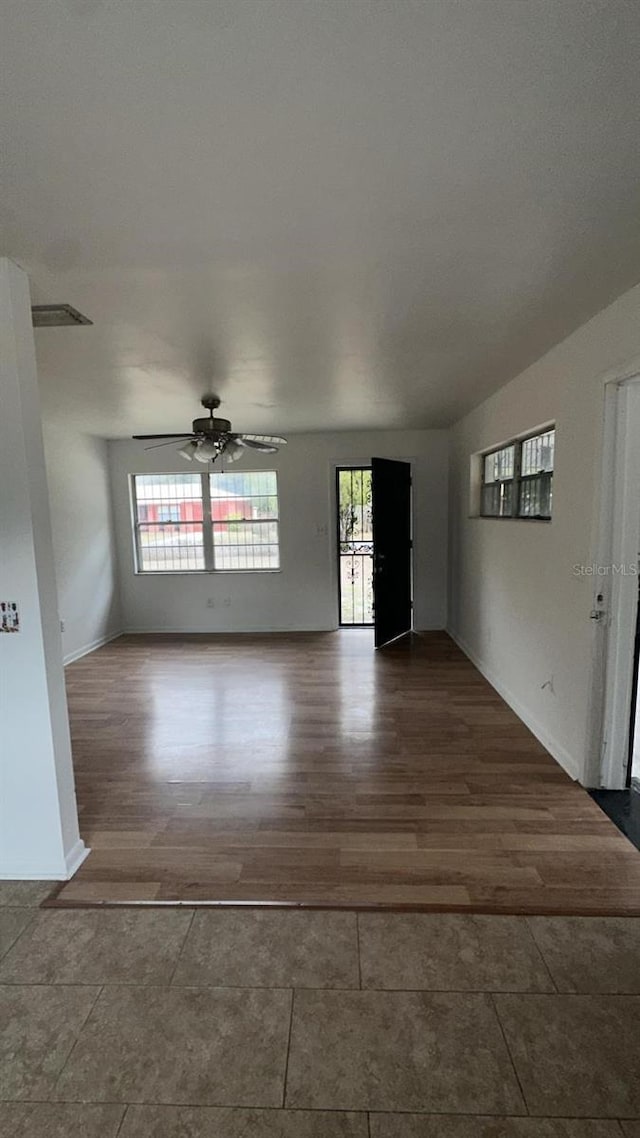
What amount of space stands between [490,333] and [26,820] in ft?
10.2

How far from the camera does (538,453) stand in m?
3.34

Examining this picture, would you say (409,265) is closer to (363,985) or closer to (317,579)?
(363,985)

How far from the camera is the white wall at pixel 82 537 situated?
503cm

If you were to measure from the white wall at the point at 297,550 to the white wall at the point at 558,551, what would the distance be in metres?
1.65

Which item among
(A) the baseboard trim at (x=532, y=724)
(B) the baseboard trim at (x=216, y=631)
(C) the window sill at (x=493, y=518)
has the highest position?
(C) the window sill at (x=493, y=518)

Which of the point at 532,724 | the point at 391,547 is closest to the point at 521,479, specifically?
the point at 532,724

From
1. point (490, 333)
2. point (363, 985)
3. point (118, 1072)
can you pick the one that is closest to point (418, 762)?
point (363, 985)

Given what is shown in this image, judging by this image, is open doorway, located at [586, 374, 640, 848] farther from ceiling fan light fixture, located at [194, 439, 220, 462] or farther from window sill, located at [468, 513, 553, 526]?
ceiling fan light fixture, located at [194, 439, 220, 462]

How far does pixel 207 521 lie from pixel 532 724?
14.4 feet

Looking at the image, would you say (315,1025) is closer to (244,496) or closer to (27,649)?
(27,649)

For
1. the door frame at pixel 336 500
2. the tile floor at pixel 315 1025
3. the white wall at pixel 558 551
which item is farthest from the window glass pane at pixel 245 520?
the tile floor at pixel 315 1025

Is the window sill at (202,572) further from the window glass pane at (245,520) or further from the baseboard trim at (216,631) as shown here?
the baseboard trim at (216,631)

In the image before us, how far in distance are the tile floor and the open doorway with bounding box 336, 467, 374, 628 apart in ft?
15.0

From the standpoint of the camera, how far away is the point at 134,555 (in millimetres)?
6285
